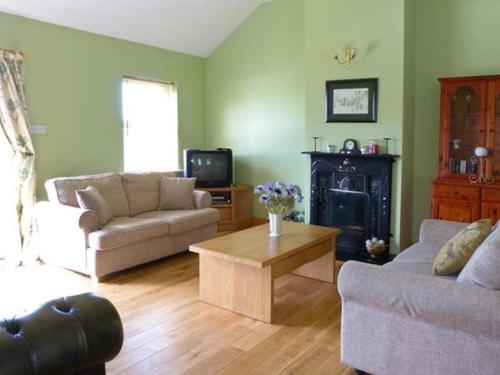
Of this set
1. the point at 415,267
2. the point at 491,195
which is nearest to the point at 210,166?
the point at 491,195

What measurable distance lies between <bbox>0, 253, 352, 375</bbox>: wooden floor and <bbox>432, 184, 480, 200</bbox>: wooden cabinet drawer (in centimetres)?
Answer: 150

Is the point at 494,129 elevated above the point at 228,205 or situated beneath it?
elevated above

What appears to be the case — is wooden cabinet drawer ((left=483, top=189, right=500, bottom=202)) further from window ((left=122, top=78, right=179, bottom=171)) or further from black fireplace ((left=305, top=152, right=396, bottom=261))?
window ((left=122, top=78, right=179, bottom=171))

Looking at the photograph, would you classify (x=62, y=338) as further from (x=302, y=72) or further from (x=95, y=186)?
(x=302, y=72)

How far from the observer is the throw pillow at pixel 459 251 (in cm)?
242

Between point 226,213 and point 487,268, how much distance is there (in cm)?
407

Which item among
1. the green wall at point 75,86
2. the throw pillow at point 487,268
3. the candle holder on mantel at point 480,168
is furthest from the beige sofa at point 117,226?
the throw pillow at point 487,268

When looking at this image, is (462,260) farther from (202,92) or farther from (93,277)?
(202,92)

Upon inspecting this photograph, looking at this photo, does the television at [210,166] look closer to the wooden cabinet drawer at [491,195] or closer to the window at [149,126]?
the window at [149,126]

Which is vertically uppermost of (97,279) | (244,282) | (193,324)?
(244,282)

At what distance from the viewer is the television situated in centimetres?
573

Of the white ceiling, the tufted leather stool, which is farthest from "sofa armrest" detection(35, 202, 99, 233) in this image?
the tufted leather stool

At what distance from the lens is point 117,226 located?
4.04 meters

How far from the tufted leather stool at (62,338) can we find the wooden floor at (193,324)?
1017 millimetres
